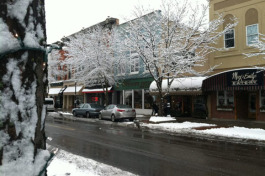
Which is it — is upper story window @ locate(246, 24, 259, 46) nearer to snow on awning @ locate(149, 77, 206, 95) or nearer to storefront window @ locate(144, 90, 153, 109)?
snow on awning @ locate(149, 77, 206, 95)

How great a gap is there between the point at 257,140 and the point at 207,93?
9.86m

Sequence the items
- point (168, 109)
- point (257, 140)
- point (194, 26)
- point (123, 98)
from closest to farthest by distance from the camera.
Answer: point (257, 140), point (194, 26), point (168, 109), point (123, 98)

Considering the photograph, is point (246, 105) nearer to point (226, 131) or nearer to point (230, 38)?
point (230, 38)

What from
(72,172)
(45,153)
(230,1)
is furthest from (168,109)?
(45,153)

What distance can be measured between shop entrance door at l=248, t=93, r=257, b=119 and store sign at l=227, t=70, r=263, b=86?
2.48 meters

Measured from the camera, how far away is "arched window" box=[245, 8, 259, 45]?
59.5 ft

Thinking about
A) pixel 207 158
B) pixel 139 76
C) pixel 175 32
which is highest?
pixel 175 32

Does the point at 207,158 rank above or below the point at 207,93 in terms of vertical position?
below

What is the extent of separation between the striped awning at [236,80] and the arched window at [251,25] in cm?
270

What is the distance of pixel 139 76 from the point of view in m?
27.3

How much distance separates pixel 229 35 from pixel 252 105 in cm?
578

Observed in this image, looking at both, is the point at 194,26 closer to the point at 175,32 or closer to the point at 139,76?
the point at 175,32

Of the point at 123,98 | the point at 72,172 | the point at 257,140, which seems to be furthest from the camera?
the point at 123,98

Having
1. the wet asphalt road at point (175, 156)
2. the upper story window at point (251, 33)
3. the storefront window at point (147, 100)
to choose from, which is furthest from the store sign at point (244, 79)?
the storefront window at point (147, 100)
